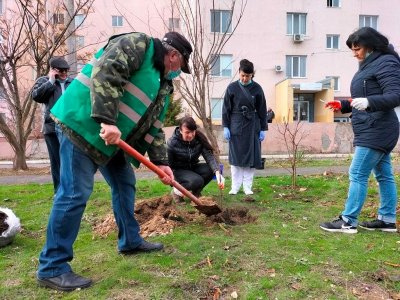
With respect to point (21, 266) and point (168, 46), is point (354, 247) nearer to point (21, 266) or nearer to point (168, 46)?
point (168, 46)

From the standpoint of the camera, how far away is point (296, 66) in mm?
28188

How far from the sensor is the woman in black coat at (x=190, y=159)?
5.34 m

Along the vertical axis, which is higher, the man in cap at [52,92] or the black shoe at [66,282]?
the man in cap at [52,92]

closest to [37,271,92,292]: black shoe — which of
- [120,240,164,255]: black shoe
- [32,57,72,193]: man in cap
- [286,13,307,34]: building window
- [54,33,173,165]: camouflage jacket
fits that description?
[120,240,164,255]: black shoe

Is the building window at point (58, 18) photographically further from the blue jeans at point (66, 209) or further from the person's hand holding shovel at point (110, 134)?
the person's hand holding shovel at point (110, 134)

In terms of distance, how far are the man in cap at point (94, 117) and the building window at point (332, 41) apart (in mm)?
27465

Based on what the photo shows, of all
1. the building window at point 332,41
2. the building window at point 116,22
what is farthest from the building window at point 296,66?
the building window at point 116,22

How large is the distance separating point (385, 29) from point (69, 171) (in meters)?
30.6

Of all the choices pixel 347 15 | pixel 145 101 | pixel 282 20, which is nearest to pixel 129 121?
pixel 145 101

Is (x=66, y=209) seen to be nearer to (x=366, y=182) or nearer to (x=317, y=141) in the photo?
(x=366, y=182)

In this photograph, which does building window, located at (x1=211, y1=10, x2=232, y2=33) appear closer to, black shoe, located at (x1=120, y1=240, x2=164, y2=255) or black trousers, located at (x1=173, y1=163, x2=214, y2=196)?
black trousers, located at (x1=173, y1=163, x2=214, y2=196)

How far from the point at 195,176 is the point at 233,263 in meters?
2.27

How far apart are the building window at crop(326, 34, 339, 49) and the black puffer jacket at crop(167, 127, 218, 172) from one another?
83.1 ft

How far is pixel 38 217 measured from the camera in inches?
200
